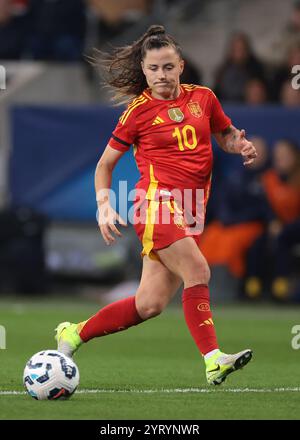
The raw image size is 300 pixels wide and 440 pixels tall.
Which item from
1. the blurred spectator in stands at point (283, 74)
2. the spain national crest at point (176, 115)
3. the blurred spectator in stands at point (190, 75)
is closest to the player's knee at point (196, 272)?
the spain national crest at point (176, 115)

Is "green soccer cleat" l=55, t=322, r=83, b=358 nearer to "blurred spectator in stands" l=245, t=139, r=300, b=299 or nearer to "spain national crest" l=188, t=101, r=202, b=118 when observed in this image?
"spain national crest" l=188, t=101, r=202, b=118

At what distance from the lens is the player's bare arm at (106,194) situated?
7754mm

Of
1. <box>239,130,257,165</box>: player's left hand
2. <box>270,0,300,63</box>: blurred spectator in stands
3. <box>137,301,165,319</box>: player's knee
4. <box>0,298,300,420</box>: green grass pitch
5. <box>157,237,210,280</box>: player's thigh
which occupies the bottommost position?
<box>0,298,300,420</box>: green grass pitch

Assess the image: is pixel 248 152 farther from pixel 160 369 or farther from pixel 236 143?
pixel 160 369

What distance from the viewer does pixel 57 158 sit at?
16.3m

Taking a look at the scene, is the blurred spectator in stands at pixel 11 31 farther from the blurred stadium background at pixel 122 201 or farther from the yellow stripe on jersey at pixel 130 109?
the yellow stripe on jersey at pixel 130 109

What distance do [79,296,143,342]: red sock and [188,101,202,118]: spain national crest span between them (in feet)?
3.93

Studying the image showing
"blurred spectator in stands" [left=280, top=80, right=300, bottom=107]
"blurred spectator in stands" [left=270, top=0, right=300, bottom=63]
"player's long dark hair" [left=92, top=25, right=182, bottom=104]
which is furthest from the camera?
"blurred spectator in stands" [left=270, top=0, right=300, bottom=63]

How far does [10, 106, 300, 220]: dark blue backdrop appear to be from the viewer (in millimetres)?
16031

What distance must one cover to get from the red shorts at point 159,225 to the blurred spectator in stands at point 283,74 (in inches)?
343

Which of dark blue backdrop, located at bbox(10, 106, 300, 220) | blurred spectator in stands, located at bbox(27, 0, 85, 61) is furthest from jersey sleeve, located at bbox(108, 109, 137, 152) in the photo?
blurred spectator in stands, located at bbox(27, 0, 85, 61)

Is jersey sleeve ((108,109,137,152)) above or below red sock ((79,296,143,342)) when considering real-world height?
above

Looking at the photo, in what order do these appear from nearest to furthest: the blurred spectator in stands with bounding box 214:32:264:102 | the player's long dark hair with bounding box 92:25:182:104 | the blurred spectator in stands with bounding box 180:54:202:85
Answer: the player's long dark hair with bounding box 92:25:182:104, the blurred spectator in stands with bounding box 180:54:202:85, the blurred spectator in stands with bounding box 214:32:264:102

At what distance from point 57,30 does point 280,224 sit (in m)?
5.57
